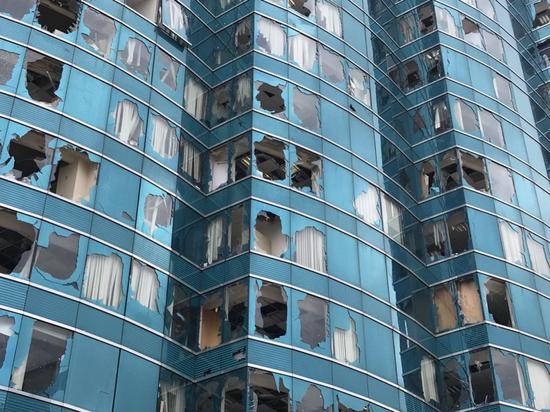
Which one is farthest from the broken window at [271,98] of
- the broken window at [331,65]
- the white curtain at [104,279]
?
the white curtain at [104,279]

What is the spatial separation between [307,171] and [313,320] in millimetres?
7558

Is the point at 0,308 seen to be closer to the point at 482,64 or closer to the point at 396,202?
the point at 396,202

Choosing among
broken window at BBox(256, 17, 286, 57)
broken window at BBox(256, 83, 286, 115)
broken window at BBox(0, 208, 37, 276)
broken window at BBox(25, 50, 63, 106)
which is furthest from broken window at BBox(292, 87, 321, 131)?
broken window at BBox(0, 208, 37, 276)

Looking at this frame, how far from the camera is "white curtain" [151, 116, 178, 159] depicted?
122 ft

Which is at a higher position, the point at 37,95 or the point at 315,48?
the point at 315,48

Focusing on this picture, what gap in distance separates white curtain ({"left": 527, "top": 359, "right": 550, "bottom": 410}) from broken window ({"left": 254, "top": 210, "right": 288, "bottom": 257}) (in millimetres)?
12741

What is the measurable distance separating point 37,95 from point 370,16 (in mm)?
22081

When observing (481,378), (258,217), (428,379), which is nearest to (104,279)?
(258,217)

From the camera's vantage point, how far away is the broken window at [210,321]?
34.4 metres

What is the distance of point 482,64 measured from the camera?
1996 inches

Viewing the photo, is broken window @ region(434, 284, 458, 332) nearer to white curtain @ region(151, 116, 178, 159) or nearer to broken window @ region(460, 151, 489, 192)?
broken window @ region(460, 151, 489, 192)

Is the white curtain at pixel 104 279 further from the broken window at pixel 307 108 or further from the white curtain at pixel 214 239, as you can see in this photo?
the broken window at pixel 307 108

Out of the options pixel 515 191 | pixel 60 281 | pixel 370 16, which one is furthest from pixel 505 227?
pixel 60 281

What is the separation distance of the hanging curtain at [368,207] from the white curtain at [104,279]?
11.8m
